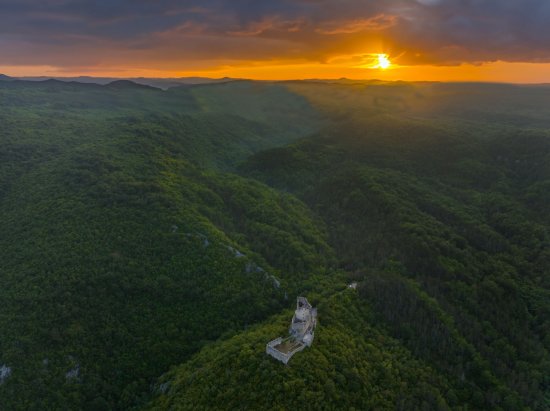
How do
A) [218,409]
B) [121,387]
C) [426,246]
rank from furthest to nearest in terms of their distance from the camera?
[426,246], [121,387], [218,409]

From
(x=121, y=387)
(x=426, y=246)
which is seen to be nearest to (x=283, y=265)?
(x=426, y=246)

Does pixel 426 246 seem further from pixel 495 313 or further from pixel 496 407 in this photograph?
pixel 496 407

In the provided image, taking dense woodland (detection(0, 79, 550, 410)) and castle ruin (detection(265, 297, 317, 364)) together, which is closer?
castle ruin (detection(265, 297, 317, 364))

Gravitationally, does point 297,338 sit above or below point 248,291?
above

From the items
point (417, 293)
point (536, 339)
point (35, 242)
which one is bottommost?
point (536, 339)

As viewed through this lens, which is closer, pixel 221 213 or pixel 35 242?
pixel 35 242

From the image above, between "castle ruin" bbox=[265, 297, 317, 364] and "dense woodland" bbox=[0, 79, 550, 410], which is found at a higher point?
"castle ruin" bbox=[265, 297, 317, 364]

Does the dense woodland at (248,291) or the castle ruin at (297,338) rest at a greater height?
the castle ruin at (297,338)

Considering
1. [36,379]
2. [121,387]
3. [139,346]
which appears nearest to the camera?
[36,379]

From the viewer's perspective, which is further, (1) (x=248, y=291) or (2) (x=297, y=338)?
(1) (x=248, y=291)

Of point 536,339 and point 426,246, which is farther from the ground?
point 426,246

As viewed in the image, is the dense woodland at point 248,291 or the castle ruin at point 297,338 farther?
the dense woodland at point 248,291
